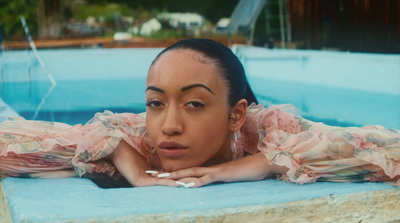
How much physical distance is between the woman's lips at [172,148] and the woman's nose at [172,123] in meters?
0.04

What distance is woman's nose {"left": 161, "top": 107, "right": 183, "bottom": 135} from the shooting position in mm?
1964

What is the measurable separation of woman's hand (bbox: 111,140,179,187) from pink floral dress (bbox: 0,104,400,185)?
33 mm

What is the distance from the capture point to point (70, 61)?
440 inches

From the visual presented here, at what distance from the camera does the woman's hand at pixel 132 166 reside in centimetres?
202

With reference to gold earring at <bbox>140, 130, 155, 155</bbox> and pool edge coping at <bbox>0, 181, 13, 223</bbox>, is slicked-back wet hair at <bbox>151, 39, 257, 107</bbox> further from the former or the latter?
pool edge coping at <bbox>0, 181, 13, 223</bbox>

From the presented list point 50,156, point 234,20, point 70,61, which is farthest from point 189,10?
point 50,156

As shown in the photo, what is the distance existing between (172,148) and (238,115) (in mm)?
334

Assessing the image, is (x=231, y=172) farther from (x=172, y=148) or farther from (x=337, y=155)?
(x=337, y=155)

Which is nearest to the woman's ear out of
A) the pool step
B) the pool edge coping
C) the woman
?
the woman

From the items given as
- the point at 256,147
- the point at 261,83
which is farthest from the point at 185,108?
the point at 261,83

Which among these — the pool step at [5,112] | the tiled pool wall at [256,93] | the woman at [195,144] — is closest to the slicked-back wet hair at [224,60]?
the woman at [195,144]

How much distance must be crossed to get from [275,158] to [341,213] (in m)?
0.32

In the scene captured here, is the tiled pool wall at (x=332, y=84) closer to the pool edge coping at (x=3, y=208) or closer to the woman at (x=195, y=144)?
the woman at (x=195, y=144)

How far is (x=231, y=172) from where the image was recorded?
2023 mm
